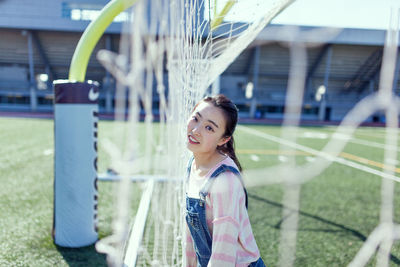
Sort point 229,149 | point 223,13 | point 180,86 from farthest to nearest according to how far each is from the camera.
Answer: point 180,86 < point 223,13 < point 229,149

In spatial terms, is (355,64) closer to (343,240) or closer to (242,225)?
(343,240)

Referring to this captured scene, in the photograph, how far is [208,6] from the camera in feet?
4.25

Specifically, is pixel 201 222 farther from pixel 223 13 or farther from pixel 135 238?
pixel 135 238

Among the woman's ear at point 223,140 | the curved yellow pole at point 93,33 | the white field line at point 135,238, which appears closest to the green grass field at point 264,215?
the white field line at point 135,238

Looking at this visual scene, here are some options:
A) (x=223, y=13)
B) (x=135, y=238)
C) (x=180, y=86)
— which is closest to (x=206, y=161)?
(x=223, y=13)

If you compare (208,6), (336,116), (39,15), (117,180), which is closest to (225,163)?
(208,6)

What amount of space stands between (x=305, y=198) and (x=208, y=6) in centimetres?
309

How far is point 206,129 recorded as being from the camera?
1.13m

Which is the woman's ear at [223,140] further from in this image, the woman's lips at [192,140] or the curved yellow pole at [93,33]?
the curved yellow pole at [93,33]

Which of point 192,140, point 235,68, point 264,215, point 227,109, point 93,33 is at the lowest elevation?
point 264,215

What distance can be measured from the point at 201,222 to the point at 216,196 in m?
0.17

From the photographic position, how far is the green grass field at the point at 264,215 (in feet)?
7.06

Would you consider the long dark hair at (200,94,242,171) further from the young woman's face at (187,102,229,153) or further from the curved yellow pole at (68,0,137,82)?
the curved yellow pole at (68,0,137,82)

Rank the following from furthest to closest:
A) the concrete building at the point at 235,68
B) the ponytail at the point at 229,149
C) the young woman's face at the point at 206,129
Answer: the concrete building at the point at 235,68 → the ponytail at the point at 229,149 → the young woman's face at the point at 206,129
